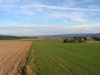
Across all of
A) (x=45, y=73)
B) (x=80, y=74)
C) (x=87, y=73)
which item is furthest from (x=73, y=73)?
(x=45, y=73)

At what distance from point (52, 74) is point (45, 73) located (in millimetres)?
664

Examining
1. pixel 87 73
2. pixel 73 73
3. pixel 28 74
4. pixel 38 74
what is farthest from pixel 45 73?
pixel 87 73

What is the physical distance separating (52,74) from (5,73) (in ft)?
13.5

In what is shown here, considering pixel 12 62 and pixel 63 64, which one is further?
pixel 12 62

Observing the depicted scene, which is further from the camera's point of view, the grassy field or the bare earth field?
the bare earth field

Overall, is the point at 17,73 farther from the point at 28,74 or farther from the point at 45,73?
the point at 45,73

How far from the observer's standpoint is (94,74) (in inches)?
391

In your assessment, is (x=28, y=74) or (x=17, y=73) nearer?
(x=28, y=74)

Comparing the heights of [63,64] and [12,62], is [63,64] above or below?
above

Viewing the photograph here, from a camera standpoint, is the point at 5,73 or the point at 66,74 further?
the point at 5,73

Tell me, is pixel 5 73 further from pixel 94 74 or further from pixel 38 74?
pixel 94 74

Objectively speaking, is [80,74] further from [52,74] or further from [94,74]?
[52,74]

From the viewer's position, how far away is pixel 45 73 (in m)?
10.3

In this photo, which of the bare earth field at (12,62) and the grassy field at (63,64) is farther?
the bare earth field at (12,62)
